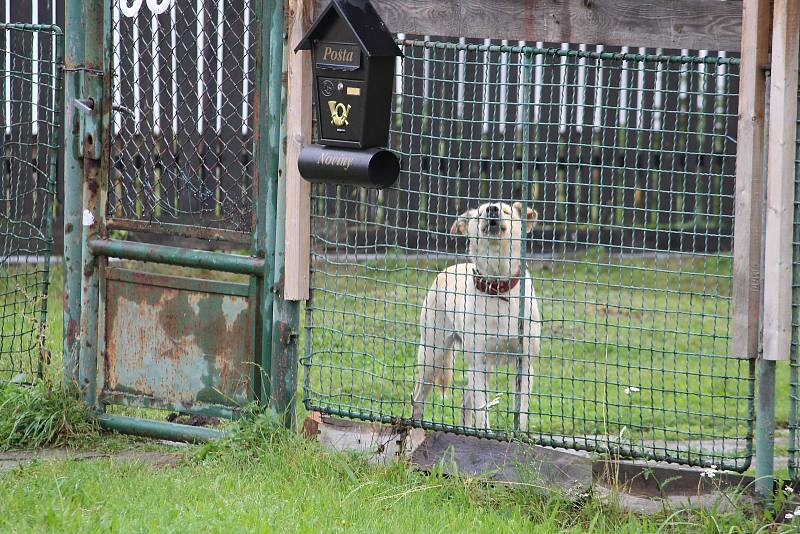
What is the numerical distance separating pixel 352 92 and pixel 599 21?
3.61 feet

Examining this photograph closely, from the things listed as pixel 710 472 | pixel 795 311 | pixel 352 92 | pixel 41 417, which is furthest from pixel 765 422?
pixel 41 417

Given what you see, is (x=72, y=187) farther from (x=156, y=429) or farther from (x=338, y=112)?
(x=338, y=112)

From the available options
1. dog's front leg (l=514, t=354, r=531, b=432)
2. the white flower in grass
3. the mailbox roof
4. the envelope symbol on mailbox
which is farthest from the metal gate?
the white flower in grass

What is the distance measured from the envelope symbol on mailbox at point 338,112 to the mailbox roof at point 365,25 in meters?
0.28

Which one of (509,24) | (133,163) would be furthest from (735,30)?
(133,163)

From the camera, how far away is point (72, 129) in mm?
5297

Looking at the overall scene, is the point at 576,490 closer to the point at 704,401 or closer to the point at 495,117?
the point at 704,401

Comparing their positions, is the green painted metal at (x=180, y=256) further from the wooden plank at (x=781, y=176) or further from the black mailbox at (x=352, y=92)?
the wooden plank at (x=781, y=176)

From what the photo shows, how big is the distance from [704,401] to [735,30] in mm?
3710

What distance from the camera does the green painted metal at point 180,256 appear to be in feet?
16.2

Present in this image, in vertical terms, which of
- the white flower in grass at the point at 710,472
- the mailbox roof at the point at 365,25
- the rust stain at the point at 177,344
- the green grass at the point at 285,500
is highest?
the mailbox roof at the point at 365,25

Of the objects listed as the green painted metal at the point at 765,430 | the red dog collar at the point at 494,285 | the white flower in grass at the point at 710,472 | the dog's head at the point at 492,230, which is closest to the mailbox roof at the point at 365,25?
the dog's head at the point at 492,230

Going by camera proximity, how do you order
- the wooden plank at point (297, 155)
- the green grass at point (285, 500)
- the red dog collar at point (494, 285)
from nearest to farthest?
the green grass at point (285, 500)
the wooden plank at point (297, 155)
the red dog collar at point (494, 285)

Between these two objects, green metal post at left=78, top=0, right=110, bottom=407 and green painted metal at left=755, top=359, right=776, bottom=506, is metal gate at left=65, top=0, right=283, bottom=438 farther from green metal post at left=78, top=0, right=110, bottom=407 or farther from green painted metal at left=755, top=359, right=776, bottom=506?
green painted metal at left=755, top=359, right=776, bottom=506
